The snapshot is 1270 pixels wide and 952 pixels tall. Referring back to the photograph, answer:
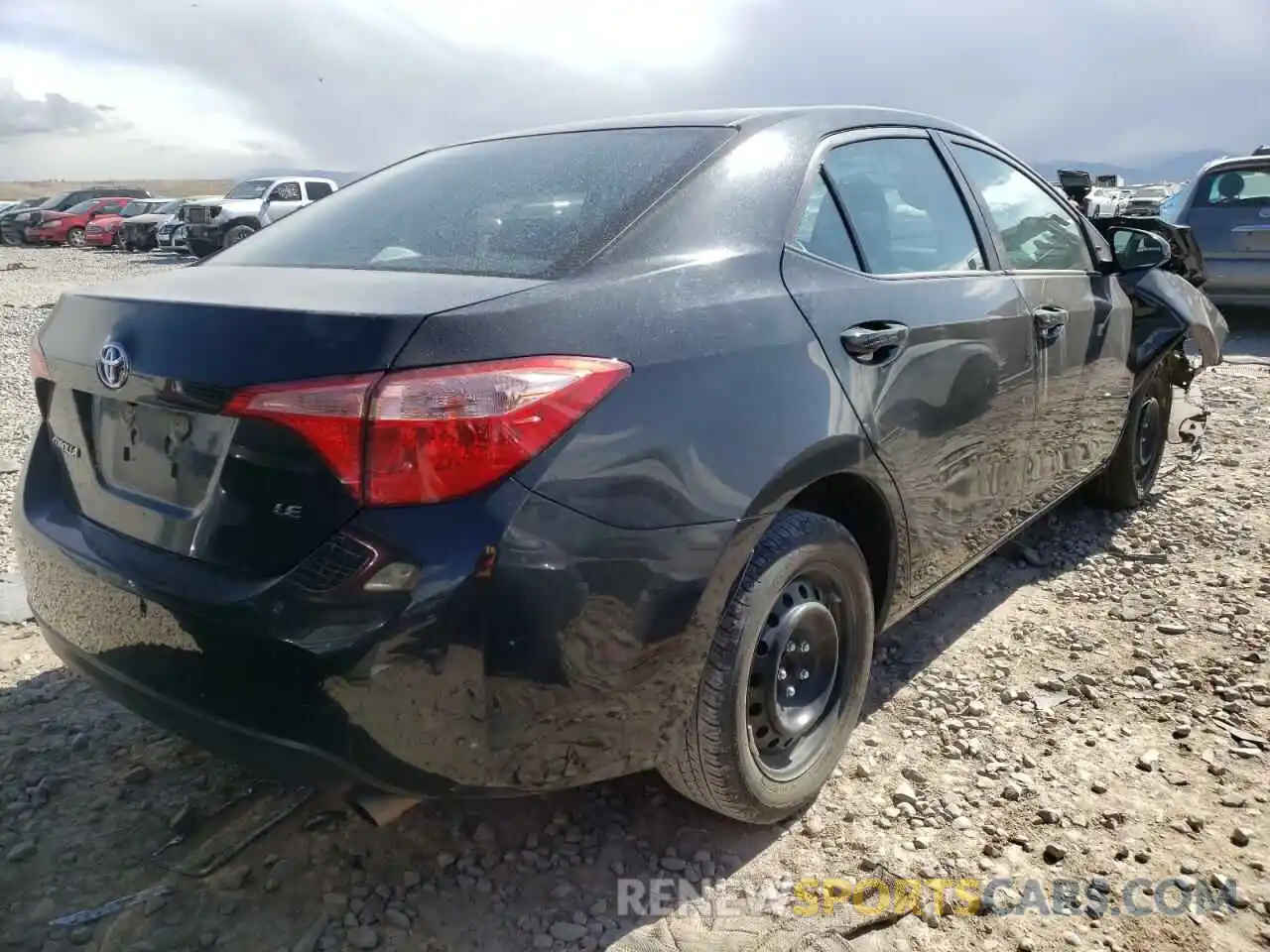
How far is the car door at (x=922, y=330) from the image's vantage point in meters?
2.31

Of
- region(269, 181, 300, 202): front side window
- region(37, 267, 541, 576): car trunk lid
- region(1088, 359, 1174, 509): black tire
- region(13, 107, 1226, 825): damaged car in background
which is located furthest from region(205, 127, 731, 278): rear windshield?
region(269, 181, 300, 202): front side window

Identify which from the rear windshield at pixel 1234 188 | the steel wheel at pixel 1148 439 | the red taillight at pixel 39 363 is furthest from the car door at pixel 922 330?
the rear windshield at pixel 1234 188

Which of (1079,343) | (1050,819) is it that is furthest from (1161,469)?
(1050,819)

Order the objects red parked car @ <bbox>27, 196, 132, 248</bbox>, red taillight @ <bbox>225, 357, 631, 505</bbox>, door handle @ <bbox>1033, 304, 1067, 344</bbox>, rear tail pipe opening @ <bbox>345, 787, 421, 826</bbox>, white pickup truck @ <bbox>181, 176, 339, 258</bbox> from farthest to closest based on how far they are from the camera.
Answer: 1. red parked car @ <bbox>27, 196, 132, 248</bbox>
2. white pickup truck @ <bbox>181, 176, 339, 258</bbox>
3. door handle @ <bbox>1033, 304, 1067, 344</bbox>
4. rear tail pipe opening @ <bbox>345, 787, 421, 826</bbox>
5. red taillight @ <bbox>225, 357, 631, 505</bbox>

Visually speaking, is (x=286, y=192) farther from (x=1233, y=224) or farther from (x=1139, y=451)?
(x=1139, y=451)

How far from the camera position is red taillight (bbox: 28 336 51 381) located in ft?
7.13

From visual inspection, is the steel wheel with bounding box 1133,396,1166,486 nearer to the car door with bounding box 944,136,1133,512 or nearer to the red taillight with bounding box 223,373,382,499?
the car door with bounding box 944,136,1133,512

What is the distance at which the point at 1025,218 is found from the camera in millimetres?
3389

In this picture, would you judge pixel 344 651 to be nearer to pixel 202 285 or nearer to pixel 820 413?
pixel 202 285

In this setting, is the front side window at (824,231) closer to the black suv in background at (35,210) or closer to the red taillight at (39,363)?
the red taillight at (39,363)

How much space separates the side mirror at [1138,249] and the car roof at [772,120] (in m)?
1.49

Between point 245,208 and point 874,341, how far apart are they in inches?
847

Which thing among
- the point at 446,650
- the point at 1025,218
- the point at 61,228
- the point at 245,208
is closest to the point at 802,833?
the point at 446,650

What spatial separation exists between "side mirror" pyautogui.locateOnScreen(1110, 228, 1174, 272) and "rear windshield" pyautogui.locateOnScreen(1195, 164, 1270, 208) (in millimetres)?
5699
